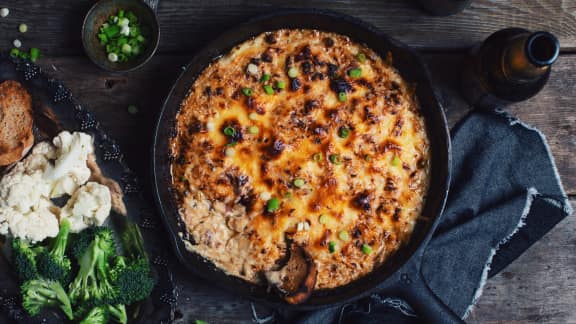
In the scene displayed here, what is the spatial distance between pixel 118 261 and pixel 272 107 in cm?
131

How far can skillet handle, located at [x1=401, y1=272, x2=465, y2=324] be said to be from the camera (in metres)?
3.89

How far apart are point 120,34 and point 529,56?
2443mm

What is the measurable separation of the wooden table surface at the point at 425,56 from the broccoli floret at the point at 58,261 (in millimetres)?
606

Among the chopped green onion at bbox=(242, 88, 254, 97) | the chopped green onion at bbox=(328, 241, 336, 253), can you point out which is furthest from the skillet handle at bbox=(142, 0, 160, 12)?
the chopped green onion at bbox=(328, 241, 336, 253)

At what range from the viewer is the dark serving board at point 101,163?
3.86 m

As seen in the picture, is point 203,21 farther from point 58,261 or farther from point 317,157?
point 58,261

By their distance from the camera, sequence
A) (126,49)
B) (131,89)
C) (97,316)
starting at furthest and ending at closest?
1. (131,89)
2. (126,49)
3. (97,316)

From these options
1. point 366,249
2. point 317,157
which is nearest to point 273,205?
point 317,157

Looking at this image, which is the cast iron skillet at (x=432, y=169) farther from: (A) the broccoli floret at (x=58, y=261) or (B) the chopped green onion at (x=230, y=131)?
(A) the broccoli floret at (x=58, y=261)

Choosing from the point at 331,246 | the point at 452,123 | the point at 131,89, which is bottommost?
the point at 331,246

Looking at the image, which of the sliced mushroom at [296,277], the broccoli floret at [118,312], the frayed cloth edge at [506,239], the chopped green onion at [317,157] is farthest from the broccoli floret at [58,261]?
the frayed cloth edge at [506,239]

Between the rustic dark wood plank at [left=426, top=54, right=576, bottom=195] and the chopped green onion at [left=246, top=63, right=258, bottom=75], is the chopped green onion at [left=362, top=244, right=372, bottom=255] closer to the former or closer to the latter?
the chopped green onion at [left=246, top=63, right=258, bottom=75]

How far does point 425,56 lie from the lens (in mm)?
4234

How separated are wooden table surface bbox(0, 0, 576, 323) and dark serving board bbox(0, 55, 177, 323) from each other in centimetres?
23
